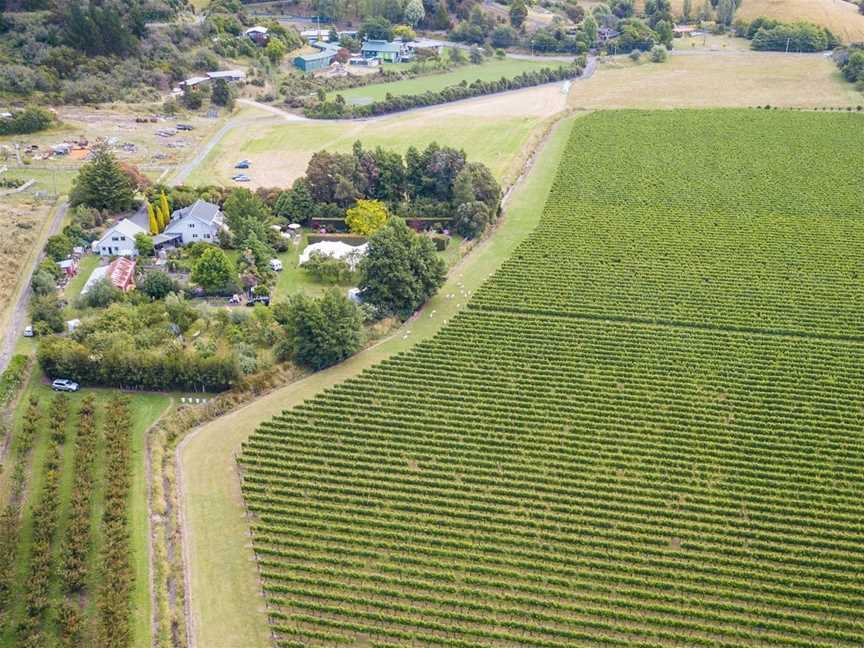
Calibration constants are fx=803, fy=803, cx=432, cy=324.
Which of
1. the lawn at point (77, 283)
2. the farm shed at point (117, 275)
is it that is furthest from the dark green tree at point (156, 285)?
the lawn at point (77, 283)

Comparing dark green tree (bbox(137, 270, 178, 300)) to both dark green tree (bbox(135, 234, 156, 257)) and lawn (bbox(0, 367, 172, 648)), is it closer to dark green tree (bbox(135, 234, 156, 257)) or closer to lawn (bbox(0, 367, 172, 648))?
dark green tree (bbox(135, 234, 156, 257))

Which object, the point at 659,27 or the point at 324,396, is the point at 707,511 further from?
the point at 659,27

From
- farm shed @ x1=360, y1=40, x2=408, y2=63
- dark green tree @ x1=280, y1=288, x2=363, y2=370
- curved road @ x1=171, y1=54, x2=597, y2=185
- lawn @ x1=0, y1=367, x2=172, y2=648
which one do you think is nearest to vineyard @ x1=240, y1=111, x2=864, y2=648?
dark green tree @ x1=280, y1=288, x2=363, y2=370

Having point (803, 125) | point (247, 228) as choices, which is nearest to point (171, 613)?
point (247, 228)

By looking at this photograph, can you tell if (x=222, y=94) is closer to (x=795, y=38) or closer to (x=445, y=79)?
(x=445, y=79)

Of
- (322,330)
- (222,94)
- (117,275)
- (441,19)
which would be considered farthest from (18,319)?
(441,19)
